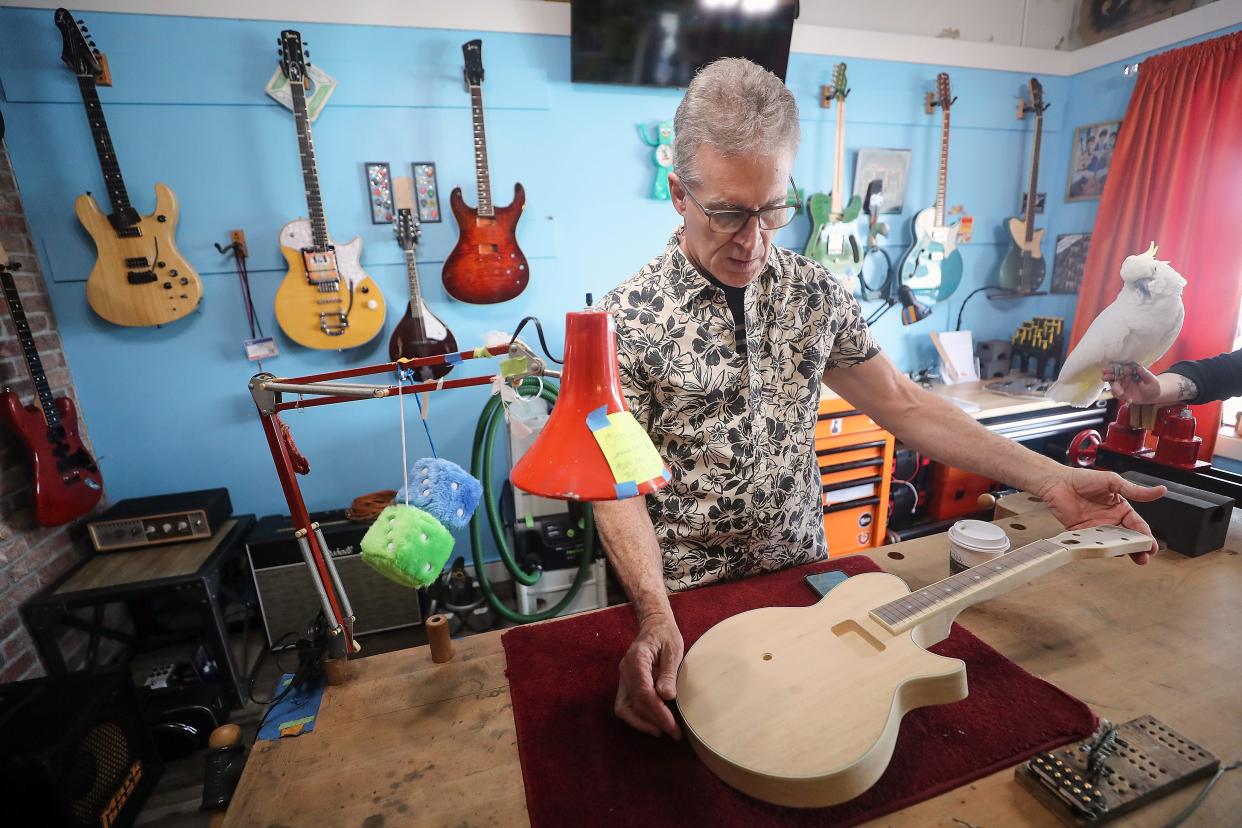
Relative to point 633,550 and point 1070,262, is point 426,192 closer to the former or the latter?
point 633,550

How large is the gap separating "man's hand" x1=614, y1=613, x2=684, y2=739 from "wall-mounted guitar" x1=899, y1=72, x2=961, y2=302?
289 cm

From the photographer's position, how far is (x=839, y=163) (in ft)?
9.30

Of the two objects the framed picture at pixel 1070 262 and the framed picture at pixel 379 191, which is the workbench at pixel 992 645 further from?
the framed picture at pixel 1070 262

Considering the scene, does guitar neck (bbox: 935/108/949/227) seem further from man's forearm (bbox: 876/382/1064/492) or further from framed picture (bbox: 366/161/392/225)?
framed picture (bbox: 366/161/392/225)

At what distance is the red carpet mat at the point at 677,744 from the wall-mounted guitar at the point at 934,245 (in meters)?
2.66

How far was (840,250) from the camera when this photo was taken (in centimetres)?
289

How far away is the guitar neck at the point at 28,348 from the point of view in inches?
73.4

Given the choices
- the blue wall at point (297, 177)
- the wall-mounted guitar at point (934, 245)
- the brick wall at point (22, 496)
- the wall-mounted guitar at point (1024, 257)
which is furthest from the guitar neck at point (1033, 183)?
the brick wall at point (22, 496)

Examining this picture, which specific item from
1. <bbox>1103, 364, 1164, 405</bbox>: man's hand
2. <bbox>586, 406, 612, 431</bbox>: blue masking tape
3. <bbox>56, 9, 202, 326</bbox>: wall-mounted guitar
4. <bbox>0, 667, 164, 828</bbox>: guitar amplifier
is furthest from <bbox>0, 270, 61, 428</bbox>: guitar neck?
<bbox>1103, 364, 1164, 405</bbox>: man's hand

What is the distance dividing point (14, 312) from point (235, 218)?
0.77m

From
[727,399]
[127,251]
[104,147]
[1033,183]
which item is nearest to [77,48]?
[104,147]

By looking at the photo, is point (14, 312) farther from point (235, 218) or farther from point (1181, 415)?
point (1181, 415)

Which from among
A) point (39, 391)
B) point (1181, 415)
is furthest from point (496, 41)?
point (1181, 415)

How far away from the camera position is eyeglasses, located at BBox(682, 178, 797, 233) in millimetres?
1039
